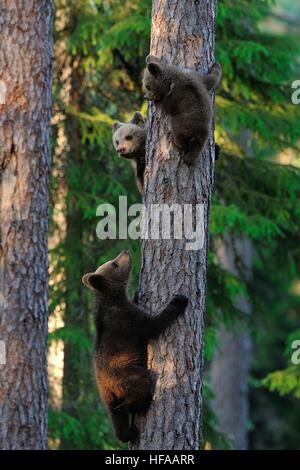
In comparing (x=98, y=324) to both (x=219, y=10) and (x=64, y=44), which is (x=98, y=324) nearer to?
(x=219, y=10)

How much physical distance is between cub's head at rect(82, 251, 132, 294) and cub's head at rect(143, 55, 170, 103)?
1.48 m

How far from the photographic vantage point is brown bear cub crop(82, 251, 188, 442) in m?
6.59

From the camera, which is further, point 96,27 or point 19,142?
point 96,27

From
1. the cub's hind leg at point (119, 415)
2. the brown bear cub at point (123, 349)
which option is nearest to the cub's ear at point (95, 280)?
the brown bear cub at point (123, 349)

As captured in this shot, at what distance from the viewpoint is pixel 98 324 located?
718 cm

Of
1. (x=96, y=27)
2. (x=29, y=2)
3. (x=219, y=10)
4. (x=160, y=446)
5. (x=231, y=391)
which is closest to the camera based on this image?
(x=160, y=446)

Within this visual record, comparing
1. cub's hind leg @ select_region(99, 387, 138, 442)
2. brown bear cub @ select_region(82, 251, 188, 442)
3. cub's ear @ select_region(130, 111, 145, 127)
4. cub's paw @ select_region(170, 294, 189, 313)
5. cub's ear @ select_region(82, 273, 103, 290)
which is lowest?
cub's hind leg @ select_region(99, 387, 138, 442)

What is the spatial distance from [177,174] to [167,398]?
5.11 ft

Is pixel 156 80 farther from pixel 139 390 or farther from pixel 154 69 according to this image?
pixel 139 390

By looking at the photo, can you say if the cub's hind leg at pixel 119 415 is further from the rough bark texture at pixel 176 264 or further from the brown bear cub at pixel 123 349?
the rough bark texture at pixel 176 264

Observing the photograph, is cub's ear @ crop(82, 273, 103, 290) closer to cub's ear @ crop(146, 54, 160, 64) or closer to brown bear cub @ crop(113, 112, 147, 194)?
brown bear cub @ crop(113, 112, 147, 194)

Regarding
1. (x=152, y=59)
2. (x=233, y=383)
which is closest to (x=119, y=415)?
(x=152, y=59)

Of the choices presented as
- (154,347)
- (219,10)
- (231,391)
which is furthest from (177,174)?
(231,391)

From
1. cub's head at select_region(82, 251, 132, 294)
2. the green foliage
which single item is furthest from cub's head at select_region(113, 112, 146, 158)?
the green foliage
